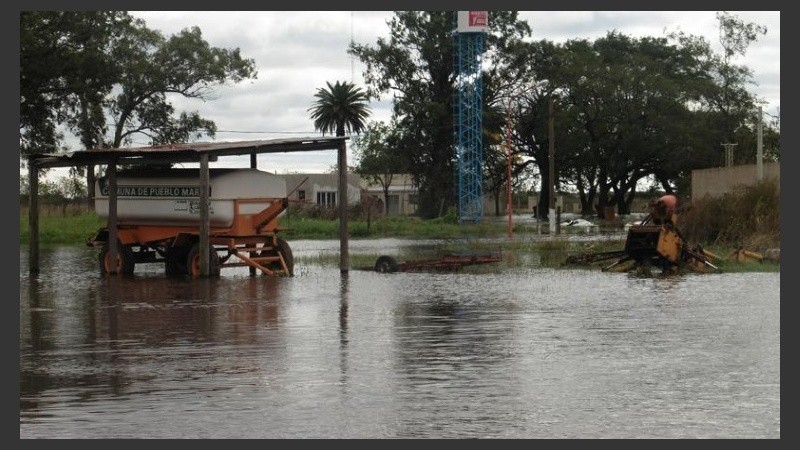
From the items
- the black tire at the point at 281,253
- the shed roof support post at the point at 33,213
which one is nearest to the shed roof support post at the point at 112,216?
the shed roof support post at the point at 33,213

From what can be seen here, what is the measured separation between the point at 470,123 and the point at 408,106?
5.52 metres

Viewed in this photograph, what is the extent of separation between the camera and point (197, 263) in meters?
29.2

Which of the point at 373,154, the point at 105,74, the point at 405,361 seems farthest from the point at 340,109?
the point at 405,361

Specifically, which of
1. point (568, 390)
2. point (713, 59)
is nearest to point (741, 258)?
point (568, 390)

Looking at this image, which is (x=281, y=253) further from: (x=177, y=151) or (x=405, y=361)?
(x=405, y=361)

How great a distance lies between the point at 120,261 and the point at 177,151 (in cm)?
401

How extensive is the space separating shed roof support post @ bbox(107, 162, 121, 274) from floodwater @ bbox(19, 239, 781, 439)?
15.8 feet

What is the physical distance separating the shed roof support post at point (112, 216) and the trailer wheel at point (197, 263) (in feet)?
7.39

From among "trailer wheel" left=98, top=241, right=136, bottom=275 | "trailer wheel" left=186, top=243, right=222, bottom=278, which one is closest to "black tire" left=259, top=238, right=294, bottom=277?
"trailer wheel" left=186, top=243, right=222, bottom=278

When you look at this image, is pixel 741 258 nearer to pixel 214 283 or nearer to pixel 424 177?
pixel 214 283

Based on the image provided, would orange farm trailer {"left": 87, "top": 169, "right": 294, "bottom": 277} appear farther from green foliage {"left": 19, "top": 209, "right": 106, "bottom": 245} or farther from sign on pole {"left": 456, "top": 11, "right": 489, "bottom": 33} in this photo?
sign on pole {"left": 456, "top": 11, "right": 489, "bottom": 33}

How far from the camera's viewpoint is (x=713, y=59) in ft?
303

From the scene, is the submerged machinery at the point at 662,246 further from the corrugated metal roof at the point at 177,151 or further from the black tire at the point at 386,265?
the corrugated metal roof at the point at 177,151

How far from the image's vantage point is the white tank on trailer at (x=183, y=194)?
29.2 metres
